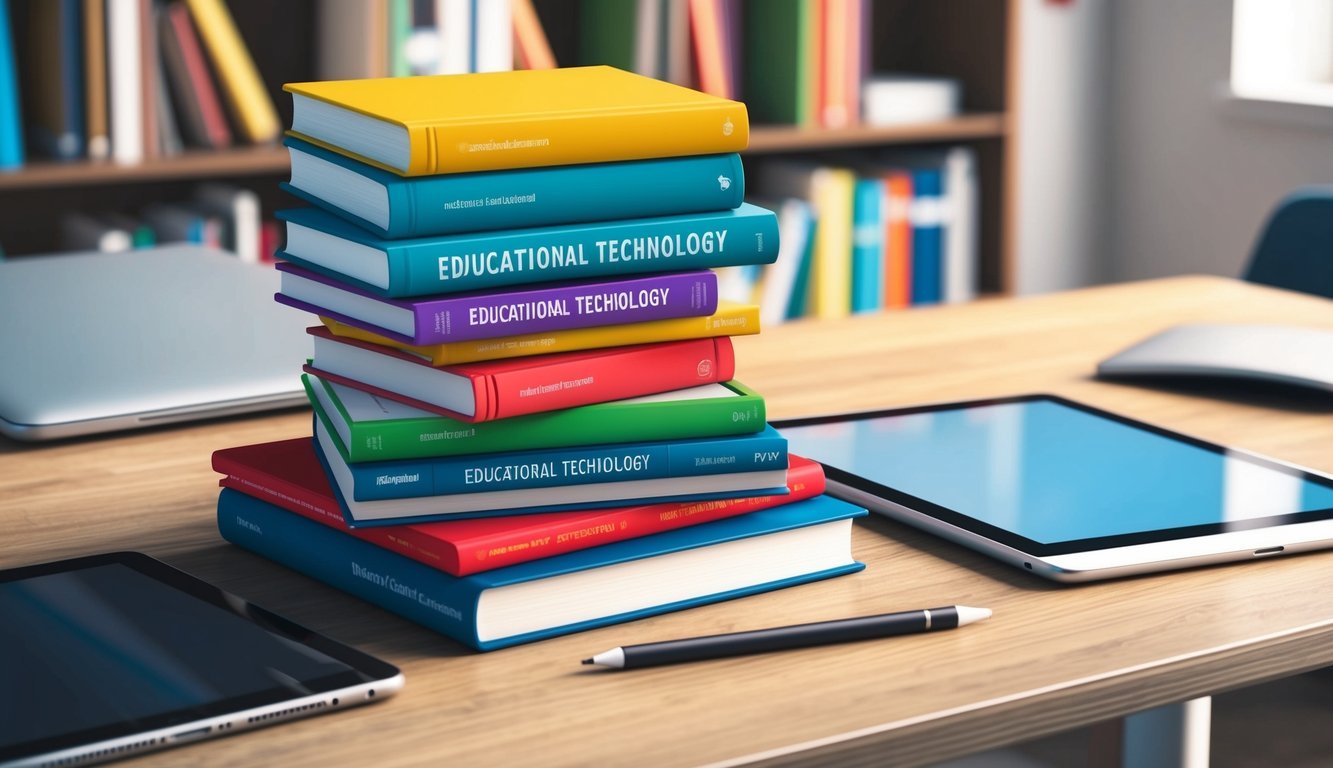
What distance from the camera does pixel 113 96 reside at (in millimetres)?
2342

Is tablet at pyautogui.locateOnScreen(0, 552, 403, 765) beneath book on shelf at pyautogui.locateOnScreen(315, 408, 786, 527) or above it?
beneath

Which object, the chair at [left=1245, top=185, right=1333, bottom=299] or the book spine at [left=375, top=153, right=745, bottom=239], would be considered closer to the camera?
the book spine at [left=375, top=153, right=745, bottom=239]

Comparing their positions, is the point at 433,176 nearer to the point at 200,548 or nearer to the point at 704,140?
the point at 704,140

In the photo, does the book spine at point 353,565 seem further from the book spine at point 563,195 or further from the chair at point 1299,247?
the chair at point 1299,247

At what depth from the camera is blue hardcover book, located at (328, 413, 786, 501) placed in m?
0.74

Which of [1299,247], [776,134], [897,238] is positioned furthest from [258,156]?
[1299,247]

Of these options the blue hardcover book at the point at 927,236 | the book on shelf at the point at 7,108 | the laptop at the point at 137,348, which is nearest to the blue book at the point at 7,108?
the book on shelf at the point at 7,108

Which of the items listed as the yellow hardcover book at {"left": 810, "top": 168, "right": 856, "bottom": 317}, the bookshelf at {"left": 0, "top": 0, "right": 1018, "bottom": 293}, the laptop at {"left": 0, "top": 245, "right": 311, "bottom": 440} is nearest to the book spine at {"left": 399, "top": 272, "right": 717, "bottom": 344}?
the laptop at {"left": 0, "top": 245, "right": 311, "bottom": 440}

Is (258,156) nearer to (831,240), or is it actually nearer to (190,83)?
(190,83)

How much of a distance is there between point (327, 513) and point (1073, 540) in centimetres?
40

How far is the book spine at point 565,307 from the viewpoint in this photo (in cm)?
73

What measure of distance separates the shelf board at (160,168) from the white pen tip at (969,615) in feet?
6.08

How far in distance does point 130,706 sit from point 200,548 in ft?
0.78

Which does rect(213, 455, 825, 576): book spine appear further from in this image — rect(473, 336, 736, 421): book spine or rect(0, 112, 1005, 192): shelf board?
rect(0, 112, 1005, 192): shelf board
